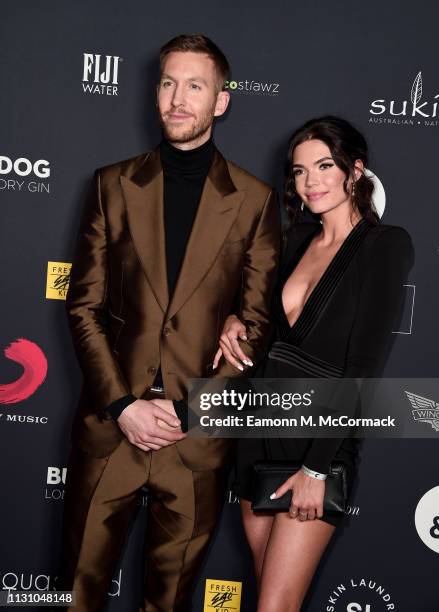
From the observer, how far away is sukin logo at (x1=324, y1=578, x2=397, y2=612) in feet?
10.3

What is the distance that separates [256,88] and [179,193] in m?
0.86

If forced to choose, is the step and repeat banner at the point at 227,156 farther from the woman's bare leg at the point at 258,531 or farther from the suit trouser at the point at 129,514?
the suit trouser at the point at 129,514

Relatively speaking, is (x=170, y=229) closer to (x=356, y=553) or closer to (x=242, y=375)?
(x=242, y=375)

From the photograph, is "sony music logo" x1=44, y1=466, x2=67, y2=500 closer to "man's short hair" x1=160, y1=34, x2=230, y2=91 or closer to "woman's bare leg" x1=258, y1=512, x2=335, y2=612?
"woman's bare leg" x1=258, y1=512, x2=335, y2=612

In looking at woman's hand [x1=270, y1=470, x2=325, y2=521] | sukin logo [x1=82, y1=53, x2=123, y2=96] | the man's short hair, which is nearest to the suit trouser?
woman's hand [x1=270, y1=470, x2=325, y2=521]

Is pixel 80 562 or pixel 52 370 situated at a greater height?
pixel 52 370

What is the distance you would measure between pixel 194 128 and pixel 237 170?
0.74 feet

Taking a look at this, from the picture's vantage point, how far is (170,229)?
2369 mm

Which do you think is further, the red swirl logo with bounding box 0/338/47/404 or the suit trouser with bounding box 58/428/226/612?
the red swirl logo with bounding box 0/338/47/404

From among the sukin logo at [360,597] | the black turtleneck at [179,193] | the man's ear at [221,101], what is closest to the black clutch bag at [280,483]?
the black turtleneck at [179,193]

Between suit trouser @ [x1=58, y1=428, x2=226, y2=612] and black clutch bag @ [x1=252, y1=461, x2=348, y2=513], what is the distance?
0.53ft

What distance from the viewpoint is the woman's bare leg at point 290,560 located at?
7.52ft

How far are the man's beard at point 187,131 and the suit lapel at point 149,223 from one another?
135mm

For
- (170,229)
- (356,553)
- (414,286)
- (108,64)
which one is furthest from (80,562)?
(108,64)
